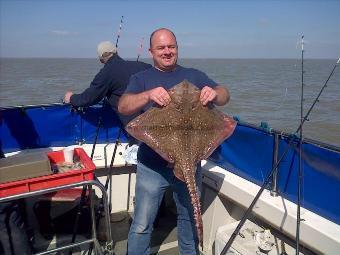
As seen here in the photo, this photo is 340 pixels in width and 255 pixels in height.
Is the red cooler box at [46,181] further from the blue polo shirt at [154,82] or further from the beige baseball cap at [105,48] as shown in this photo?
the beige baseball cap at [105,48]

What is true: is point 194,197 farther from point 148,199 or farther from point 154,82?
point 154,82

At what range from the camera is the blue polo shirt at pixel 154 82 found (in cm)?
348

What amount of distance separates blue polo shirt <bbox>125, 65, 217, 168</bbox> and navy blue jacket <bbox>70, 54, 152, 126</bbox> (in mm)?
1434

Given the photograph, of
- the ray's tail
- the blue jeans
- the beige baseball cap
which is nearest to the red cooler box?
the blue jeans

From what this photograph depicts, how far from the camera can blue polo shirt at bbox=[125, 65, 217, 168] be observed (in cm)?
348

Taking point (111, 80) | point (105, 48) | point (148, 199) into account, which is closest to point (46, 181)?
point (148, 199)

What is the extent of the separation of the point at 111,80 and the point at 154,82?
1652 millimetres

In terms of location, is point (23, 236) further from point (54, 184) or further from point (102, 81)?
point (102, 81)

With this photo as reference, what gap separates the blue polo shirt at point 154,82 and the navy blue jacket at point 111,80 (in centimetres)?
143

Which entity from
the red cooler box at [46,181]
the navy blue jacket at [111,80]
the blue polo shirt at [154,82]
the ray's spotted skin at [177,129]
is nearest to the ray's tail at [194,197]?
the ray's spotted skin at [177,129]

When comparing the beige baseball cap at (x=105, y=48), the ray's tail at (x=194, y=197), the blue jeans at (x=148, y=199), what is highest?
the beige baseball cap at (x=105, y=48)

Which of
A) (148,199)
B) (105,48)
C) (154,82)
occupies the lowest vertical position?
(148,199)

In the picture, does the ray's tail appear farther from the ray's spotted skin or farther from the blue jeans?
the blue jeans

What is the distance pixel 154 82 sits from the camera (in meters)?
3.49
